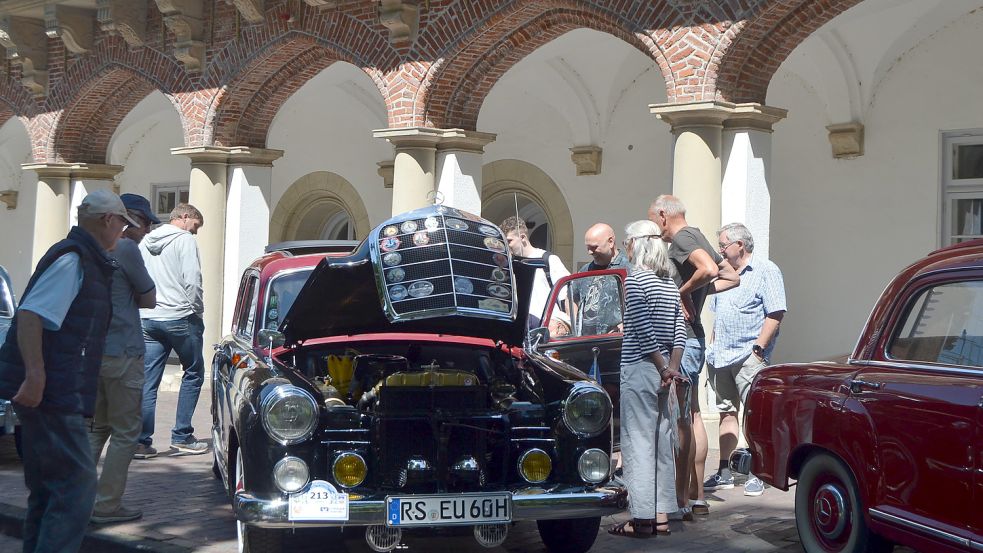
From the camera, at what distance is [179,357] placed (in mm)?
8844

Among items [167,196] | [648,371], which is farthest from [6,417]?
[167,196]

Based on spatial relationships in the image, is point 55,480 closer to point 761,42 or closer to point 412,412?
point 412,412

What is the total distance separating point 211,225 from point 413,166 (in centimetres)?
351

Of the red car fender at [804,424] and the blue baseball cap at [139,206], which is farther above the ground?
the blue baseball cap at [139,206]

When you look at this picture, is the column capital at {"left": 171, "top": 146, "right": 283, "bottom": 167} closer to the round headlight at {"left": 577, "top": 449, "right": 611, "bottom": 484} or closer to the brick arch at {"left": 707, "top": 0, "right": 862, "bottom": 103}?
the brick arch at {"left": 707, "top": 0, "right": 862, "bottom": 103}

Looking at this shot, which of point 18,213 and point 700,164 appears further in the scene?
point 18,213

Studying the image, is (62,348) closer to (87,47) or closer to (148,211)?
(148,211)

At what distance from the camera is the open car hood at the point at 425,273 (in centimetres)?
582

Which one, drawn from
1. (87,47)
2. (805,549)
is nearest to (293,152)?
(87,47)

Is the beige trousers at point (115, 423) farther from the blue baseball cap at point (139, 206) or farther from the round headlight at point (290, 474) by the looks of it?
the round headlight at point (290, 474)

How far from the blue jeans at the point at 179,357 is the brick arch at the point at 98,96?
6.32 m

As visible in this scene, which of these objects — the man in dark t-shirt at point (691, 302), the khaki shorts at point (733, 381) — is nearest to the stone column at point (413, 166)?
the khaki shorts at point (733, 381)

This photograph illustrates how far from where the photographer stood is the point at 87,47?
15812 mm

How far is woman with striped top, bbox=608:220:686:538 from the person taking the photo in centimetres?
622
